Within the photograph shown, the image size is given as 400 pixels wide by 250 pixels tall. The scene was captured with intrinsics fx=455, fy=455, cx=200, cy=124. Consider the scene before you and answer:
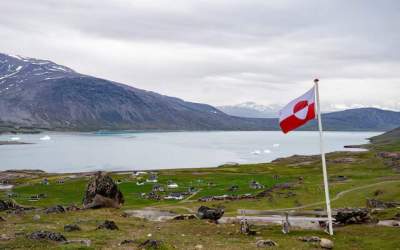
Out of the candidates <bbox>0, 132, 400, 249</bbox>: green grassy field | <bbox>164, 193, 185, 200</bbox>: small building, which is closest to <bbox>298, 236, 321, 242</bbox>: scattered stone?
<bbox>0, 132, 400, 249</bbox>: green grassy field

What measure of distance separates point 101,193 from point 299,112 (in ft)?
105

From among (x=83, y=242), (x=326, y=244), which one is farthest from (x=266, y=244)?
(x=83, y=242)

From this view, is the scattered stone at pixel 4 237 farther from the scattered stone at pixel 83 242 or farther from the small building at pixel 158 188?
the small building at pixel 158 188

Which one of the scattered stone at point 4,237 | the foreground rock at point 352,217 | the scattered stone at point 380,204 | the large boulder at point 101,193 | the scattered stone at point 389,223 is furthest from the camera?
the scattered stone at point 380,204

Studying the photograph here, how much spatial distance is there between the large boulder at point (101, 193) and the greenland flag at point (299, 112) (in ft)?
97.8

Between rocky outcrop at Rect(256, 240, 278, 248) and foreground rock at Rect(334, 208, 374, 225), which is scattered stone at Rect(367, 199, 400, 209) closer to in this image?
foreground rock at Rect(334, 208, 374, 225)

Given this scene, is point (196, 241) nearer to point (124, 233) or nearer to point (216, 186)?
point (124, 233)

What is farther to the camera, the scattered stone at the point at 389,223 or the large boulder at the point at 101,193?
the large boulder at the point at 101,193

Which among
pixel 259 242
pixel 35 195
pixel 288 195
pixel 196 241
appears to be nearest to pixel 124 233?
pixel 196 241

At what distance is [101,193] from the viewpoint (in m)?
55.2

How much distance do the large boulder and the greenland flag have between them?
29.8 meters

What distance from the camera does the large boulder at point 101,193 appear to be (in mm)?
54653

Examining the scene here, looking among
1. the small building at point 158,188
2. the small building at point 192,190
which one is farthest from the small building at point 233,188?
the small building at point 158,188

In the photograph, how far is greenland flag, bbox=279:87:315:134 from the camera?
102 ft
